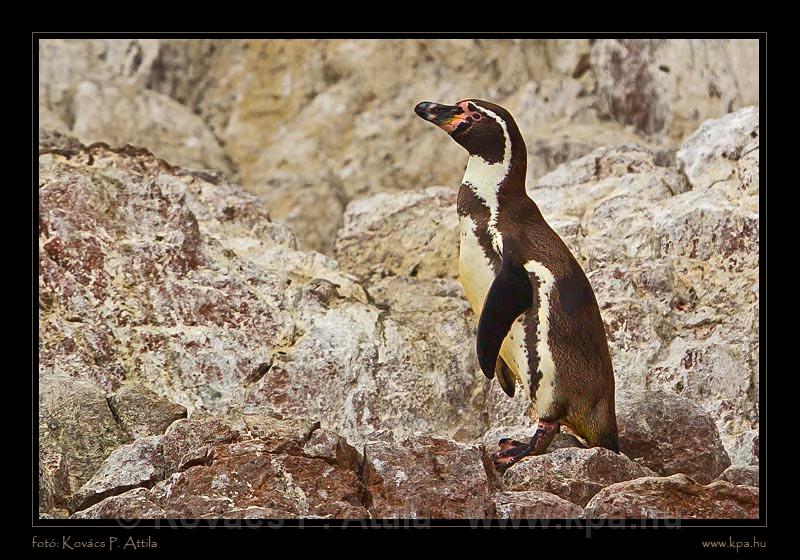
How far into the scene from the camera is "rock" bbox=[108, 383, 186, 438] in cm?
556

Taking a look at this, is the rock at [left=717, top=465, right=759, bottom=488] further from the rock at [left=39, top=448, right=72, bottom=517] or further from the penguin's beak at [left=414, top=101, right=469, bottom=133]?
the rock at [left=39, top=448, right=72, bottom=517]

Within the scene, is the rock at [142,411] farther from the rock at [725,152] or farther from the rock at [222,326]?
the rock at [725,152]

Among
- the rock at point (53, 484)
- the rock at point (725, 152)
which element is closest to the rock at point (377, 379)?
the rock at point (53, 484)

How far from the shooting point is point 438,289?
632 centimetres

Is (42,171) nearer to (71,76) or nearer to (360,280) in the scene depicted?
(360,280)

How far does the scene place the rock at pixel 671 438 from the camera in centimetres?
559

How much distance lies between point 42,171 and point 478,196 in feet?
6.63

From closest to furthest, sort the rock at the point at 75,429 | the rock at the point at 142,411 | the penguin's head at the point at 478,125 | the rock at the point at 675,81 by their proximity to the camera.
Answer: the rock at the point at 75,429 < the rock at the point at 142,411 < the penguin's head at the point at 478,125 < the rock at the point at 675,81

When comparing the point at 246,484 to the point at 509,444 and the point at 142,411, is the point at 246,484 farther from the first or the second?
the point at 509,444

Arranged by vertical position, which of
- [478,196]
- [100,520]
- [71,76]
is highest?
[71,76]

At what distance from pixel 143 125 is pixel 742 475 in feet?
14.0

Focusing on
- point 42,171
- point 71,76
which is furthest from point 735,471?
point 71,76

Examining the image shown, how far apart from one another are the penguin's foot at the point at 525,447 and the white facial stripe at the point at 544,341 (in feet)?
0.22

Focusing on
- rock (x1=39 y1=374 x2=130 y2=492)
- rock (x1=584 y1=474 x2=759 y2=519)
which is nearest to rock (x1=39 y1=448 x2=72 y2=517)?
rock (x1=39 y1=374 x2=130 y2=492)
